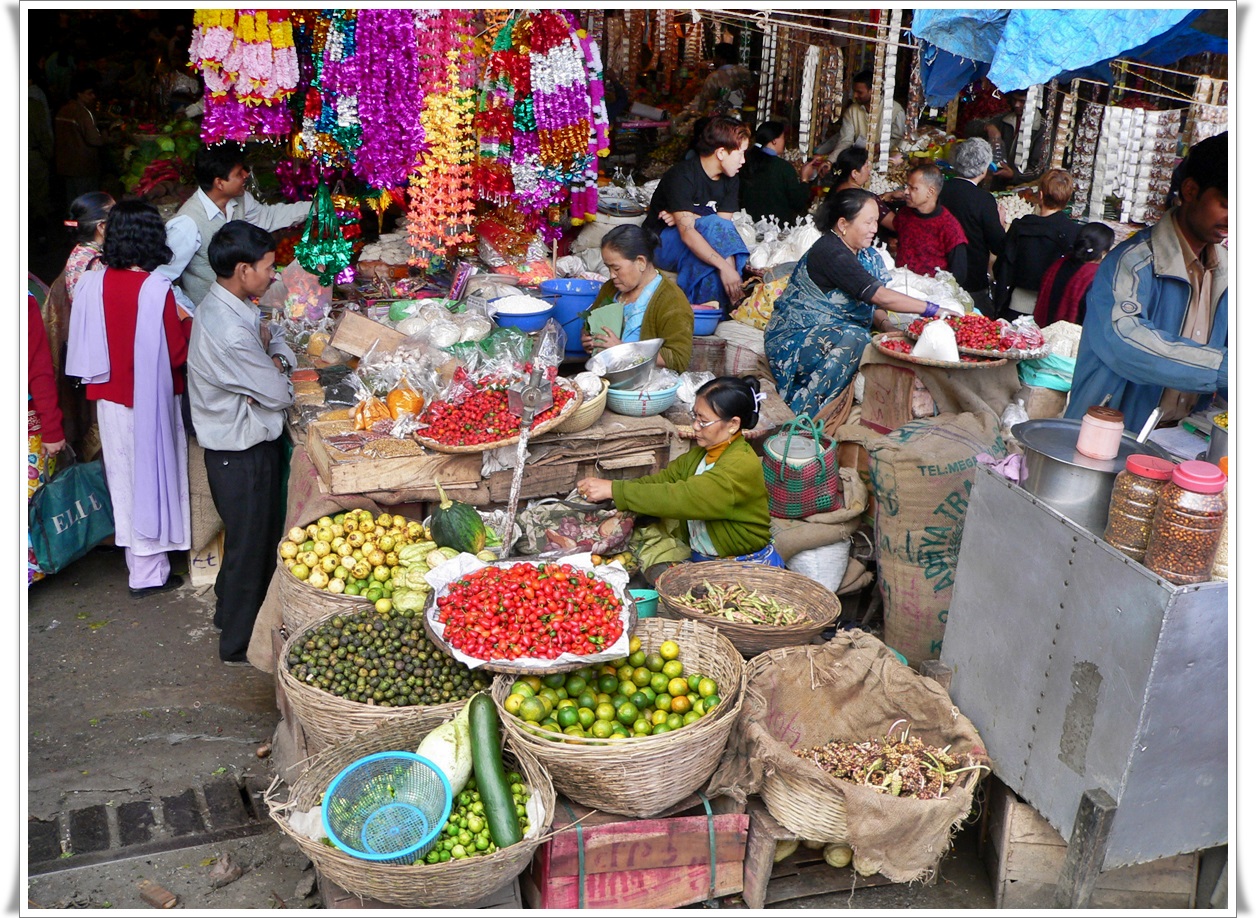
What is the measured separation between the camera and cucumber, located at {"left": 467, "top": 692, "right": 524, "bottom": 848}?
280 centimetres

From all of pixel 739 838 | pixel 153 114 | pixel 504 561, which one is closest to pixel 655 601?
pixel 504 561

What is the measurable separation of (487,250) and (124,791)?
11.7 ft

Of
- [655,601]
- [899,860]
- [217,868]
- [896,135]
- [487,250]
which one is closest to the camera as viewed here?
[899,860]

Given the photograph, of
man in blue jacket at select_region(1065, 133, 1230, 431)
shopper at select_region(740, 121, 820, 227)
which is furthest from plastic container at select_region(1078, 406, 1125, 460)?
shopper at select_region(740, 121, 820, 227)

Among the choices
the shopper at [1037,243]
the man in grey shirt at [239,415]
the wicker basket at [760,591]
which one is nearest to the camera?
the wicker basket at [760,591]

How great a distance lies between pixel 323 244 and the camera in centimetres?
589

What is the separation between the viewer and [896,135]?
9641 mm

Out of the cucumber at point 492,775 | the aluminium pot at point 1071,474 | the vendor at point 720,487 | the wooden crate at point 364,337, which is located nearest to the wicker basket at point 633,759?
the cucumber at point 492,775

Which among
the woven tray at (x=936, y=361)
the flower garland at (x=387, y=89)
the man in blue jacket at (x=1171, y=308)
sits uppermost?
the flower garland at (x=387, y=89)

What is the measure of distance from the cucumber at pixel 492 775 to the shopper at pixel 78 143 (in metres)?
8.16

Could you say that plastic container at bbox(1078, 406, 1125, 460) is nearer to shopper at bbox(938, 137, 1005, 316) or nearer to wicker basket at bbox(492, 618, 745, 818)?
wicker basket at bbox(492, 618, 745, 818)

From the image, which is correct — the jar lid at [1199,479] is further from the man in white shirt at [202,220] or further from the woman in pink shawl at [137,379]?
the man in white shirt at [202,220]

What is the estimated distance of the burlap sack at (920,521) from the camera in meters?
4.16

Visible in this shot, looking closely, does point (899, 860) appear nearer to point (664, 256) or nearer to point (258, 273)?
point (258, 273)
